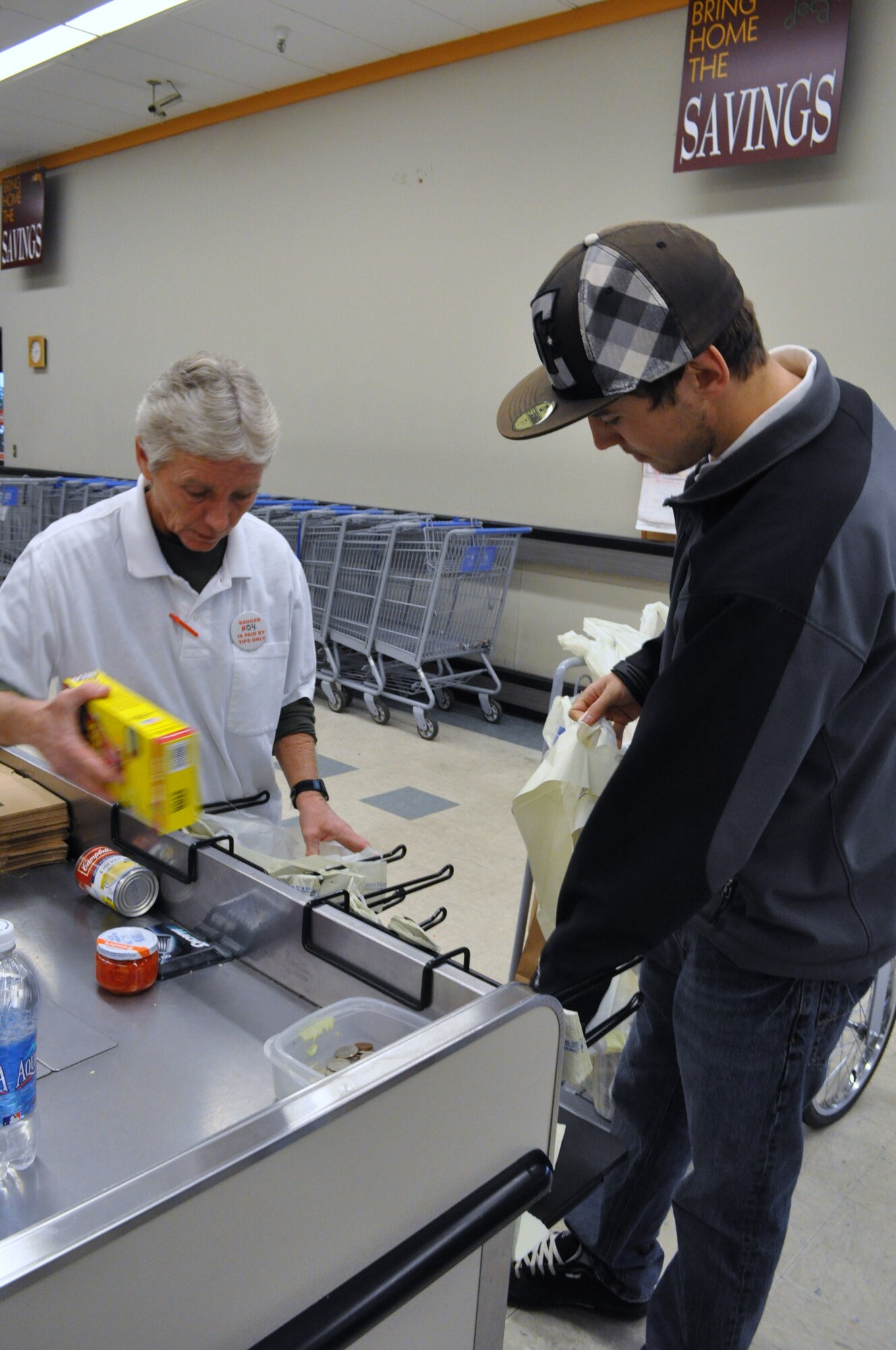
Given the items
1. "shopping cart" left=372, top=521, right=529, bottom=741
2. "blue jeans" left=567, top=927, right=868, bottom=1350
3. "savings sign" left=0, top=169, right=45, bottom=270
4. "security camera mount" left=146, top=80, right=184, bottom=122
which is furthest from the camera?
"savings sign" left=0, top=169, right=45, bottom=270

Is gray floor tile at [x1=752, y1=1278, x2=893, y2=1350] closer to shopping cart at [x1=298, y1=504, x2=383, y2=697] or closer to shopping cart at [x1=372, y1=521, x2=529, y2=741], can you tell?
shopping cart at [x1=372, y1=521, x2=529, y2=741]

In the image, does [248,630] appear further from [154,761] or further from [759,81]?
[759,81]

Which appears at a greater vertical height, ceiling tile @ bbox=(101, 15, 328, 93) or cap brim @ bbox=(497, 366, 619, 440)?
ceiling tile @ bbox=(101, 15, 328, 93)

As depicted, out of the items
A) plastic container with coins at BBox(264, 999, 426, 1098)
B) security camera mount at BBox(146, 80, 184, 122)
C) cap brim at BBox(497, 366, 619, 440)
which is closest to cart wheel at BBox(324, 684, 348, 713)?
security camera mount at BBox(146, 80, 184, 122)

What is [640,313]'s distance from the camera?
124cm

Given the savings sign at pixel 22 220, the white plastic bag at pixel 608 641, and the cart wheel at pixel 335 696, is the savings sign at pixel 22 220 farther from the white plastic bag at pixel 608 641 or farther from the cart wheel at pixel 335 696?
the white plastic bag at pixel 608 641

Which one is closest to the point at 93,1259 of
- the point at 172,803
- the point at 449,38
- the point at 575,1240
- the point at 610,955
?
the point at 172,803

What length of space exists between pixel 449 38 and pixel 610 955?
623 cm

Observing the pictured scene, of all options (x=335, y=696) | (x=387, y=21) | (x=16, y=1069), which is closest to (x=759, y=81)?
(x=387, y=21)

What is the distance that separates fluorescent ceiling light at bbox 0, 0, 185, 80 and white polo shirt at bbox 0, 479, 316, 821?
516 centimetres

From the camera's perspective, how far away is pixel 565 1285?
2.01 m

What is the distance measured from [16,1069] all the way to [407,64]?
6.74m

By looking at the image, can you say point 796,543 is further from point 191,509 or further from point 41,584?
point 41,584

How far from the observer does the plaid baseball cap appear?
1.24 meters
